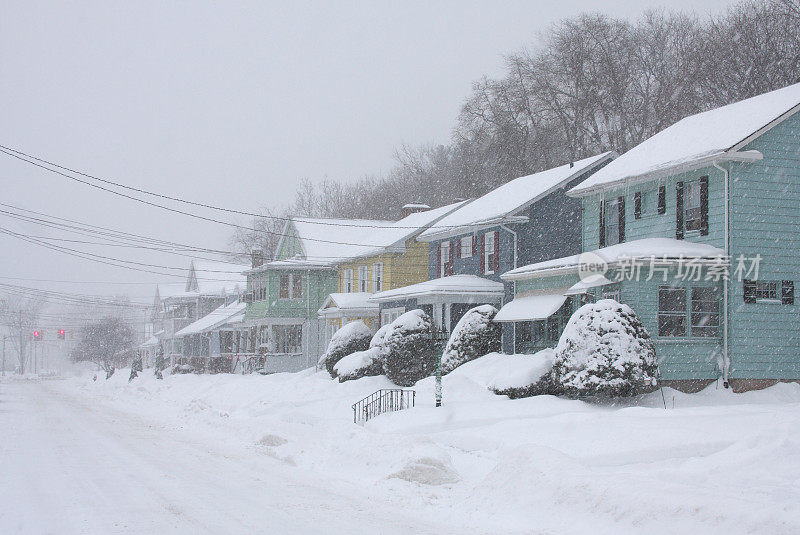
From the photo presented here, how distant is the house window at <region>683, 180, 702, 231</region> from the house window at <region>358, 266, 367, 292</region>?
982 inches

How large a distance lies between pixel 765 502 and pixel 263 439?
12271 millimetres

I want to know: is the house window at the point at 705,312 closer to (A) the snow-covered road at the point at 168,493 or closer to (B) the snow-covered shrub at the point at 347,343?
(A) the snow-covered road at the point at 168,493

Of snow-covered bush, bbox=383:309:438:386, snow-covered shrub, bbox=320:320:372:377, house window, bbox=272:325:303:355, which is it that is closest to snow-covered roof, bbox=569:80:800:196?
snow-covered bush, bbox=383:309:438:386

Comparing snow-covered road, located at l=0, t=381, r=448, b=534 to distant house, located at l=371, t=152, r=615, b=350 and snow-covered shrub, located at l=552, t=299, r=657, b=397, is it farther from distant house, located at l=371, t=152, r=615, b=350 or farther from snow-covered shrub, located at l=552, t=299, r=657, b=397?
distant house, located at l=371, t=152, r=615, b=350

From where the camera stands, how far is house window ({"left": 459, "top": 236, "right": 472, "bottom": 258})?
123 ft

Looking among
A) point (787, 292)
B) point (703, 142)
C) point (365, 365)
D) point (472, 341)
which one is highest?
point (703, 142)

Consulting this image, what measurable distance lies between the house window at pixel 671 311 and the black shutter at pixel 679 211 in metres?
2.37

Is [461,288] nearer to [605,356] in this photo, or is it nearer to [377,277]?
[377,277]

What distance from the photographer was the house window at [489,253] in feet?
116

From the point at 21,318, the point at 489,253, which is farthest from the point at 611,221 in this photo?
the point at 21,318

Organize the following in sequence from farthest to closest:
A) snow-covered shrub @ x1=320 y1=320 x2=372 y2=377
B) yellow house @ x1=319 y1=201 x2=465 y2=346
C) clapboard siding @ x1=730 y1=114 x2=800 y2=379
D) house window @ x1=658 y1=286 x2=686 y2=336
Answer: yellow house @ x1=319 y1=201 x2=465 y2=346
snow-covered shrub @ x1=320 y1=320 x2=372 y2=377
house window @ x1=658 y1=286 x2=686 y2=336
clapboard siding @ x1=730 y1=114 x2=800 y2=379

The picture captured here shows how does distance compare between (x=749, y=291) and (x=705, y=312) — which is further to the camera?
(x=705, y=312)

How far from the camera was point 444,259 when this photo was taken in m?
39.6

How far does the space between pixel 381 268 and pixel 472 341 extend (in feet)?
57.8
